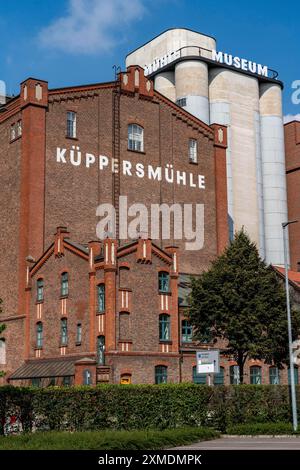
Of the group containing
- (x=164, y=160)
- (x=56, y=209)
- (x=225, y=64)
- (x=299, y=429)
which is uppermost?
(x=225, y=64)

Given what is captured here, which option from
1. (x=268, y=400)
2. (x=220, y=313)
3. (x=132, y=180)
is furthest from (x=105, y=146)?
(x=268, y=400)

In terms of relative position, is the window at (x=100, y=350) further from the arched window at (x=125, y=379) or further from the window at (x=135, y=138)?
the window at (x=135, y=138)

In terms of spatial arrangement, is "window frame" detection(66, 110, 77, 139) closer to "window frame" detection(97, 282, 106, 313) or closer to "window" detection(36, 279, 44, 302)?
"window" detection(36, 279, 44, 302)

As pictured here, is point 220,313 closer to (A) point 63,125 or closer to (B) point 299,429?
(B) point 299,429

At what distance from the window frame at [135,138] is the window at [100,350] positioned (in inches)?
769

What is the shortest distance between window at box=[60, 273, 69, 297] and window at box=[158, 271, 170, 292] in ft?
20.4

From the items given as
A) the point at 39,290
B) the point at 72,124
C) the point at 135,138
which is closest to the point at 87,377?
the point at 39,290

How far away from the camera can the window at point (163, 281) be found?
48.4 meters

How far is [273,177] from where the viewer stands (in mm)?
77125

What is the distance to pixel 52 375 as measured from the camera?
46.5m

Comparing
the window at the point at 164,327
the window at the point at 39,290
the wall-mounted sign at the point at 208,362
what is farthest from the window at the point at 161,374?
the wall-mounted sign at the point at 208,362

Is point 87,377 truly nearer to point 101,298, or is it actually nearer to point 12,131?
point 101,298
